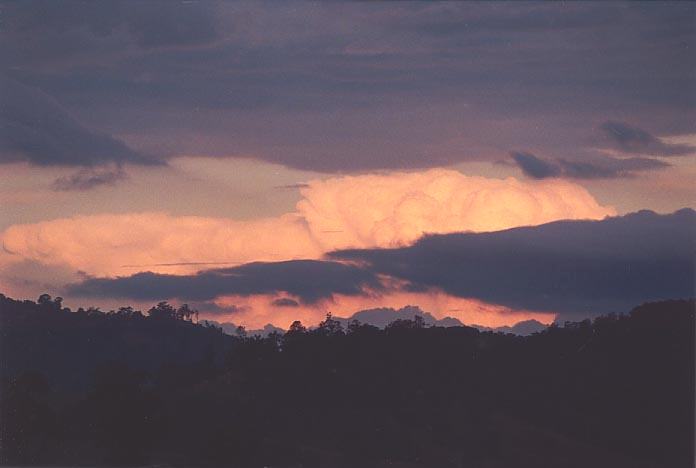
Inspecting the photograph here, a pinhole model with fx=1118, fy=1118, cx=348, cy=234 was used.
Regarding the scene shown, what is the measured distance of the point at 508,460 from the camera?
1883 cm

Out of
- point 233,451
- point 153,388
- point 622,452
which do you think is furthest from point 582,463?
point 153,388

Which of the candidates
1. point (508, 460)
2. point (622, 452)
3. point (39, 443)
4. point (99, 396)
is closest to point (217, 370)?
point (99, 396)

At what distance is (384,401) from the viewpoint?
19.5m

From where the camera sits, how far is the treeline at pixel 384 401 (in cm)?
1831

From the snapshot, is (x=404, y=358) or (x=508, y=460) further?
(x=404, y=358)

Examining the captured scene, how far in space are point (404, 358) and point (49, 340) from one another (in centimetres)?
725

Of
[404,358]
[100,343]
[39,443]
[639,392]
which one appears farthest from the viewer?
[100,343]

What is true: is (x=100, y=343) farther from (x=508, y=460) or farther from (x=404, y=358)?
(x=508, y=460)

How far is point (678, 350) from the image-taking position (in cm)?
1872

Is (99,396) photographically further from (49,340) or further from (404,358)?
(404,358)

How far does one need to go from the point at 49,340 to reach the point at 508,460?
372 inches

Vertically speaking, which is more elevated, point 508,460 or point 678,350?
point 678,350

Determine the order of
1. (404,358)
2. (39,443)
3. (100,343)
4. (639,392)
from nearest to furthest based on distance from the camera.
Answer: (39,443) < (639,392) < (404,358) < (100,343)

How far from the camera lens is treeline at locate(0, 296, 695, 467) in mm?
18312
